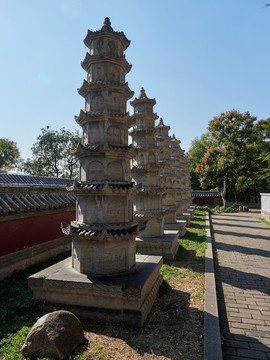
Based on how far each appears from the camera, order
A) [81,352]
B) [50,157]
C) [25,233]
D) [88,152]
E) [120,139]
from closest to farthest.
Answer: [81,352], [88,152], [120,139], [25,233], [50,157]

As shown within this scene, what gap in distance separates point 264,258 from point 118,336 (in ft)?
31.6

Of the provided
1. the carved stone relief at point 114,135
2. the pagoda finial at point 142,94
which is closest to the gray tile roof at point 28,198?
the carved stone relief at point 114,135

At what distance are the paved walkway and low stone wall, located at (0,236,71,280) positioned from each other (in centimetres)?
774

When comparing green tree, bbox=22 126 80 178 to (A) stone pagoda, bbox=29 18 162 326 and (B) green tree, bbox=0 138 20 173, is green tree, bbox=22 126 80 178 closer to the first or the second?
(B) green tree, bbox=0 138 20 173

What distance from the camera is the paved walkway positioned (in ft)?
16.4

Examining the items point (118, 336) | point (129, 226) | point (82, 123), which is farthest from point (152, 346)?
point (82, 123)

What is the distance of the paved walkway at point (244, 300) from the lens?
4986 mm

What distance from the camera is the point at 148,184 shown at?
12523 mm

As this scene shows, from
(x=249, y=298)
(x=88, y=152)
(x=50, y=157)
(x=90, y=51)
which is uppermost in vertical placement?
(x=50, y=157)

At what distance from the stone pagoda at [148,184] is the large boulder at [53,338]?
271 inches

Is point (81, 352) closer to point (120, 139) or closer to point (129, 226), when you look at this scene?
point (129, 226)

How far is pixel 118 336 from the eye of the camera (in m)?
5.20

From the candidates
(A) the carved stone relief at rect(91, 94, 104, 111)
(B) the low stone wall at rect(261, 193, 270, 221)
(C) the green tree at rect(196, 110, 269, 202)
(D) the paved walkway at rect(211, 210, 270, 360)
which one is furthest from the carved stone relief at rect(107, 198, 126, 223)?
(C) the green tree at rect(196, 110, 269, 202)

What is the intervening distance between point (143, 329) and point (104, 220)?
113 inches
